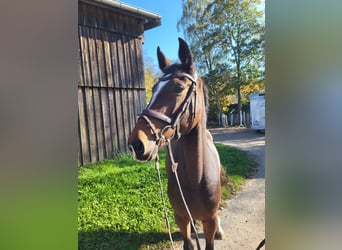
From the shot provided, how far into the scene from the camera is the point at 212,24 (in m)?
0.91

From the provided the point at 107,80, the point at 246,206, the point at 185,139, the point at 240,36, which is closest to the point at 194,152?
the point at 185,139

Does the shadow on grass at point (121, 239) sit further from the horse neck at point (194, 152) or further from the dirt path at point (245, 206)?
the horse neck at point (194, 152)

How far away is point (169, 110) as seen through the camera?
2.46 ft

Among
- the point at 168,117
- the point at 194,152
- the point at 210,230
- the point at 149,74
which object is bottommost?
the point at 210,230

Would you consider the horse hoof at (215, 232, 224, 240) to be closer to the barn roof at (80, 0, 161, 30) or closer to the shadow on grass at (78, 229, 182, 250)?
the shadow on grass at (78, 229, 182, 250)

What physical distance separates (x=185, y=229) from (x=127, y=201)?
0.32 m

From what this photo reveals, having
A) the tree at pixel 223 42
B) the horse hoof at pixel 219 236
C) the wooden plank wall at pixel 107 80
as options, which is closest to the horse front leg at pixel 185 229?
the horse hoof at pixel 219 236

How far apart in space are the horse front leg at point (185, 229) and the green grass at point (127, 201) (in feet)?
0.32

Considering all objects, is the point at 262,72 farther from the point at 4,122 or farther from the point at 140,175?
the point at 4,122

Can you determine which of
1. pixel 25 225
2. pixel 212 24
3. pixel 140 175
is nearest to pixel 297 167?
pixel 212 24

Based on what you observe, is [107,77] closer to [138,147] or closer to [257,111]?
[138,147]

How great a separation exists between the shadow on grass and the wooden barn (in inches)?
12.8

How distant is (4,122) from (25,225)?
13.3 inches

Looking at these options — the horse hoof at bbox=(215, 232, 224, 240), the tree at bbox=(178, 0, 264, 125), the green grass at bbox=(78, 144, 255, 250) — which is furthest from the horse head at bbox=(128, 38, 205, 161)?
the horse hoof at bbox=(215, 232, 224, 240)
